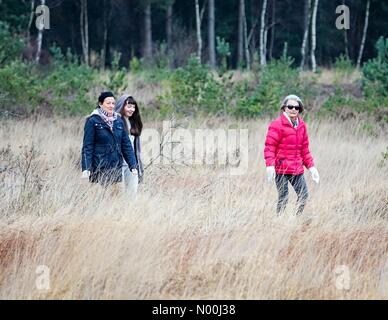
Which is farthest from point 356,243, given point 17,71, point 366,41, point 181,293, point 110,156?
point 366,41

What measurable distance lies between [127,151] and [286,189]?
1827 millimetres

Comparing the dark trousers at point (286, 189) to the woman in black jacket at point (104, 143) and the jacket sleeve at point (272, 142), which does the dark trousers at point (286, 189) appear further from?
the woman in black jacket at point (104, 143)

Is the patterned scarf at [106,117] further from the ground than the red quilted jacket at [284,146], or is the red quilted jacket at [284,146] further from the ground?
the patterned scarf at [106,117]

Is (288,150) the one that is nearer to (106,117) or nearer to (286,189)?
(286,189)

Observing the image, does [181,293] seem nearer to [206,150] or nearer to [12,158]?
[12,158]

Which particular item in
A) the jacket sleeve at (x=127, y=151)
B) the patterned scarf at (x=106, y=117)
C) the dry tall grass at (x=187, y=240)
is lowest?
the dry tall grass at (x=187, y=240)

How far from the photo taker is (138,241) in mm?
5848

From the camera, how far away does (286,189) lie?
7.07 meters

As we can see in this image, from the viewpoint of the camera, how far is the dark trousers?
7043 mm

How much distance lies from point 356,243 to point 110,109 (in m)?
2.98

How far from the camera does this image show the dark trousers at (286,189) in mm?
7043

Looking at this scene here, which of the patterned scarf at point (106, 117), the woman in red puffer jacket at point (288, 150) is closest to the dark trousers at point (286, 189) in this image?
the woman in red puffer jacket at point (288, 150)

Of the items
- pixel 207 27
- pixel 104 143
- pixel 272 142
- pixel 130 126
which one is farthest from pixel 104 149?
pixel 207 27

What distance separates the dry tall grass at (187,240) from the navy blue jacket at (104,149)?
0.23 meters
